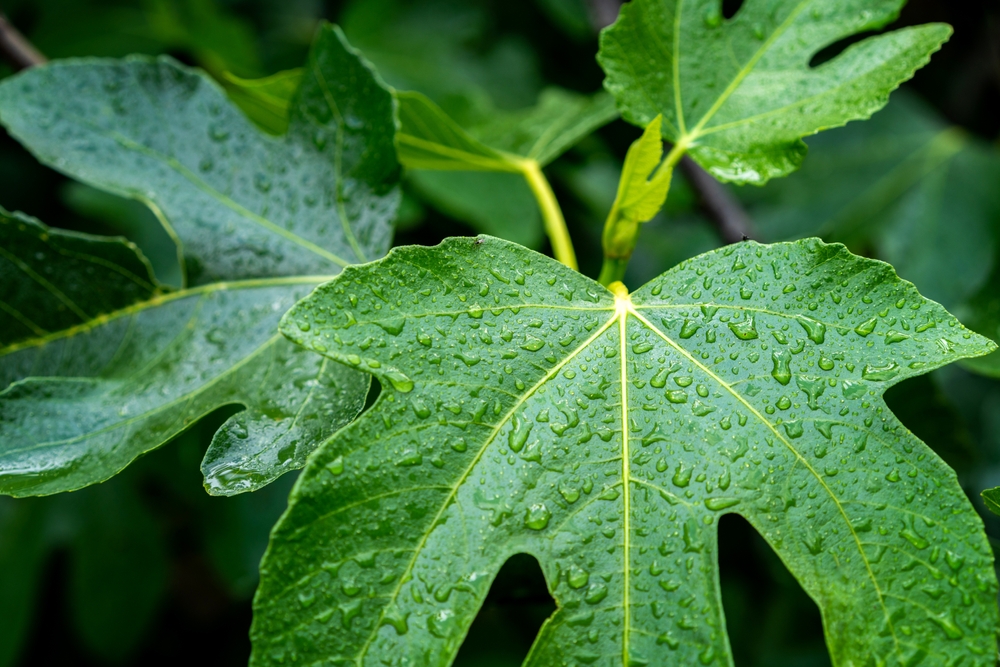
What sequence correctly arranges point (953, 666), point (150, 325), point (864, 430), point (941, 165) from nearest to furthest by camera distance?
point (953, 666) → point (864, 430) → point (150, 325) → point (941, 165)

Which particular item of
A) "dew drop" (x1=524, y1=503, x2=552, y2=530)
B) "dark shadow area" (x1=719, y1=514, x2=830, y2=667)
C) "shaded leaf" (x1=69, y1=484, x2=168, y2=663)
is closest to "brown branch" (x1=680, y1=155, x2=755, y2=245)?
"dark shadow area" (x1=719, y1=514, x2=830, y2=667)

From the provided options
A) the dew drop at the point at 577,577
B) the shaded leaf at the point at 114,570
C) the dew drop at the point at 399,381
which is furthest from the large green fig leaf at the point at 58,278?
the shaded leaf at the point at 114,570

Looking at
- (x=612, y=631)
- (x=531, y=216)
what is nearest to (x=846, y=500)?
(x=612, y=631)

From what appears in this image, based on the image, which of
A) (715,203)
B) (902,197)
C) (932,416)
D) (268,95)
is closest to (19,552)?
(268,95)

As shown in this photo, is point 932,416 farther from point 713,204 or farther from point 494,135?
point 494,135

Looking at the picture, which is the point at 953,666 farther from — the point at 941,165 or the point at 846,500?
the point at 941,165

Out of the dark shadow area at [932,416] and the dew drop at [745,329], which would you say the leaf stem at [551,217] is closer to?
the dew drop at [745,329]
